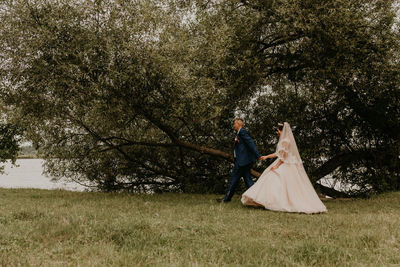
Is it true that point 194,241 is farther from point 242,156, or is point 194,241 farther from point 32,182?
point 32,182

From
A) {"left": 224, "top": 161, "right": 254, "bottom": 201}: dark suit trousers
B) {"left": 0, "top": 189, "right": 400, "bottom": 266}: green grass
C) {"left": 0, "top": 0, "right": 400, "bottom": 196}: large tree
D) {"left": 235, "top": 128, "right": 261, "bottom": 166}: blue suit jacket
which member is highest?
{"left": 0, "top": 0, "right": 400, "bottom": 196}: large tree

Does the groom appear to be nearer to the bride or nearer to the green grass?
the bride

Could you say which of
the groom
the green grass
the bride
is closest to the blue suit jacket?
the groom

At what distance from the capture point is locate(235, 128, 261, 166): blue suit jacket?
39.7 feet

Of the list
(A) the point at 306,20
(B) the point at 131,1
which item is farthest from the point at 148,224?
(A) the point at 306,20

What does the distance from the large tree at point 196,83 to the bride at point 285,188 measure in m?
3.00

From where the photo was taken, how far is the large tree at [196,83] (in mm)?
11953

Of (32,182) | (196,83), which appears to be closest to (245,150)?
(196,83)

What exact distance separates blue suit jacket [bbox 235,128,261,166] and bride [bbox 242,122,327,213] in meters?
0.91

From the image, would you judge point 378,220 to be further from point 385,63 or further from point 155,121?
point 155,121

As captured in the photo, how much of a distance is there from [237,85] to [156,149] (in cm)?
609

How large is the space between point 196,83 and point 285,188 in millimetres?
4861

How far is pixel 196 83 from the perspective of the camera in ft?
41.8

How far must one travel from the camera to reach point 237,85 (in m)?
15.0
